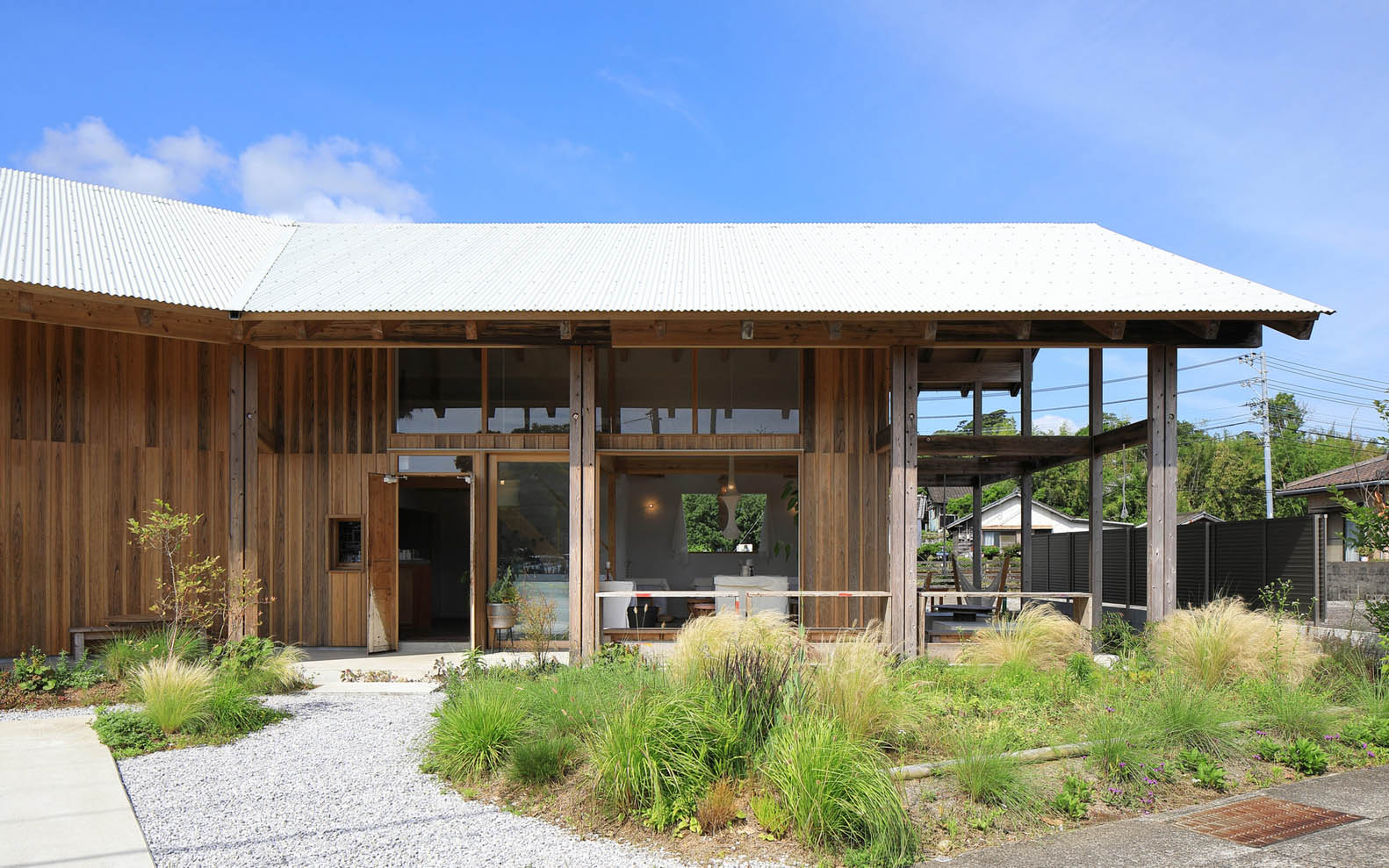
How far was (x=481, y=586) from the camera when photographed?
1039 cm

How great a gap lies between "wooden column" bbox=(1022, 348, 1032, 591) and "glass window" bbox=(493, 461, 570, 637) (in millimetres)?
6016

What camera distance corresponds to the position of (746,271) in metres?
10.0

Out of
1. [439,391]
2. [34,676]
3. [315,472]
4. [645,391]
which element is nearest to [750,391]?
[645,391]

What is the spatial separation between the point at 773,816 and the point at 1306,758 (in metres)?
3.43

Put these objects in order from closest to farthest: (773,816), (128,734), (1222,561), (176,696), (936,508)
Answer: (773,816)
(128,734)
(176,696)
(1222,561)
(936,508)

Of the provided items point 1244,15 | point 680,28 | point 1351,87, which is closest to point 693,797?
point 680,28

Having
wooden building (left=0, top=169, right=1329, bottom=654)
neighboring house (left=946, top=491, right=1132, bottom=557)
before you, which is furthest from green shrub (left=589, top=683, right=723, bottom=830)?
neighboring house (left=946, top=491, right=1132, bottom=557)

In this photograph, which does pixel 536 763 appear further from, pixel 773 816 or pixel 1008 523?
pixel 1008 523

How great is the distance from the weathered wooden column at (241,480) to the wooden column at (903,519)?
6.05 m

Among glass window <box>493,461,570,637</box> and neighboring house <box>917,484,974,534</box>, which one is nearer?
glass window <box>493,461,570,637</box>

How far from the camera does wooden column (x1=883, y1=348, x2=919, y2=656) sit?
8.86 metres

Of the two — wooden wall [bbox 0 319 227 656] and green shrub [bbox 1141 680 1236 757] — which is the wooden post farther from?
wooden wall [bbox 0 319 227 656]

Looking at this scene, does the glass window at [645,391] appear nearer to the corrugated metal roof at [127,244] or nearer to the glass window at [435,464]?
the glass window at [435,464]

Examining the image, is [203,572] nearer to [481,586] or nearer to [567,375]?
[481,586]
